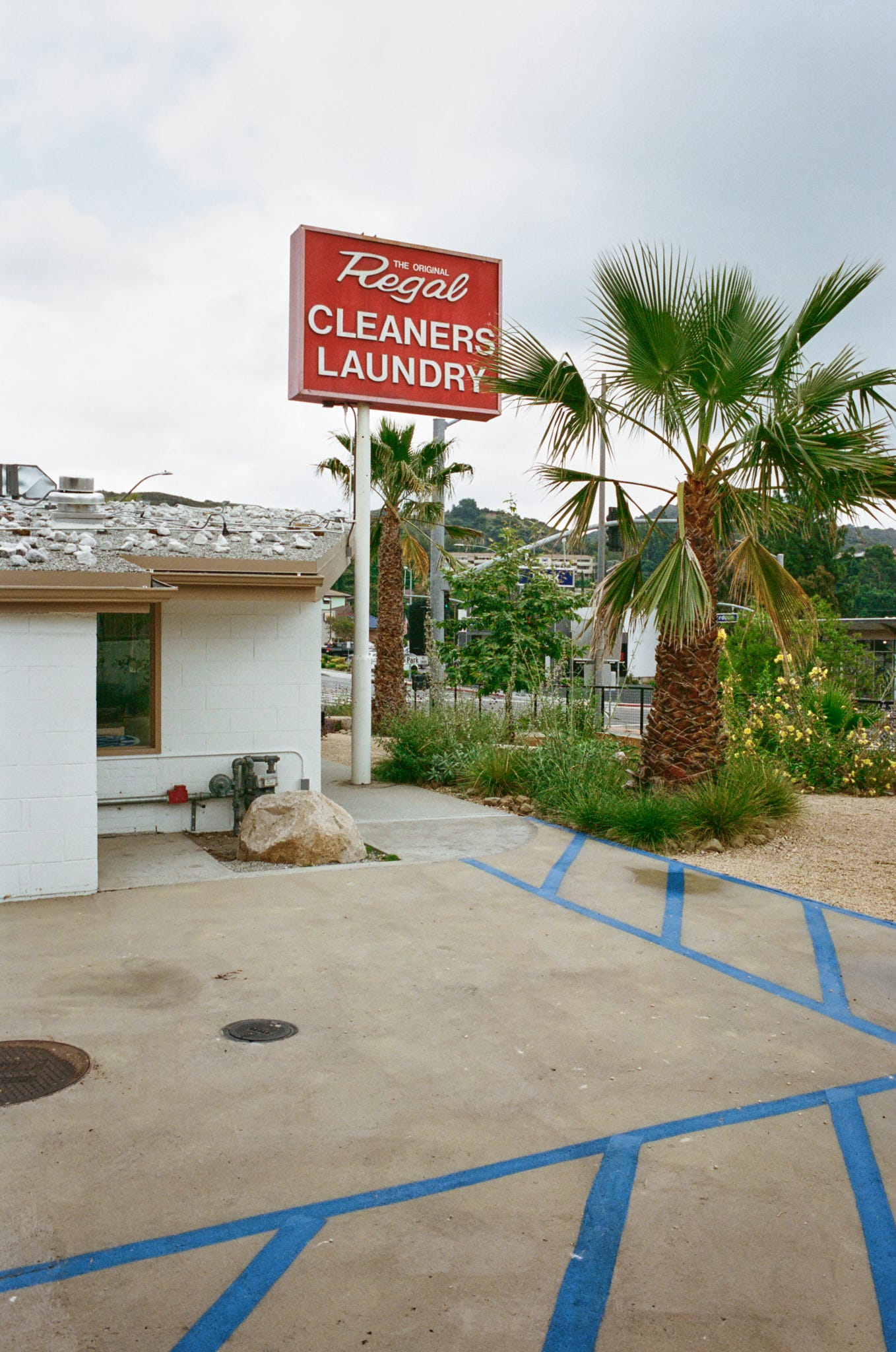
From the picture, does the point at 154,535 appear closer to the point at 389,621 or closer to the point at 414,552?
the point at 389,621

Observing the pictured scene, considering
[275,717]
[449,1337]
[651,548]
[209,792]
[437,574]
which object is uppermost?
[651,548]

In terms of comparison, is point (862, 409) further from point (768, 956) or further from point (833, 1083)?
point (833, 1083)

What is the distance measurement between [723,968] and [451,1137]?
9.22 feet

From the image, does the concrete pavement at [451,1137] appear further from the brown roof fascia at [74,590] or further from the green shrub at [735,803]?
the green shrub at [735,803]

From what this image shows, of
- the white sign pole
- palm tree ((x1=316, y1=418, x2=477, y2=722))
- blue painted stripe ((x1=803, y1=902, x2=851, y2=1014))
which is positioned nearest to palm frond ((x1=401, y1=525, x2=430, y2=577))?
palm tree ((x1=316, y1=418, x2=477, y2=722))

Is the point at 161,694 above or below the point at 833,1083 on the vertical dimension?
above

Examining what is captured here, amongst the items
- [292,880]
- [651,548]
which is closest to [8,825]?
[292,880]

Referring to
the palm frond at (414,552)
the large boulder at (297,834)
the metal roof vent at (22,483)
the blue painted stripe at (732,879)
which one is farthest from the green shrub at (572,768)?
the palm frond at (414,552)

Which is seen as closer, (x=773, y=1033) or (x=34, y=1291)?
(x=34, y=1291)

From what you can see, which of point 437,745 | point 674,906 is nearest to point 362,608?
point 437,745

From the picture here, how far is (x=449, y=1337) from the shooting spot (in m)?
2.92

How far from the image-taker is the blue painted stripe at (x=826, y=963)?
18.9 ft

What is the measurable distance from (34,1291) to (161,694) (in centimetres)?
736

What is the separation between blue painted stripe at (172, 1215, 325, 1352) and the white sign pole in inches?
402
